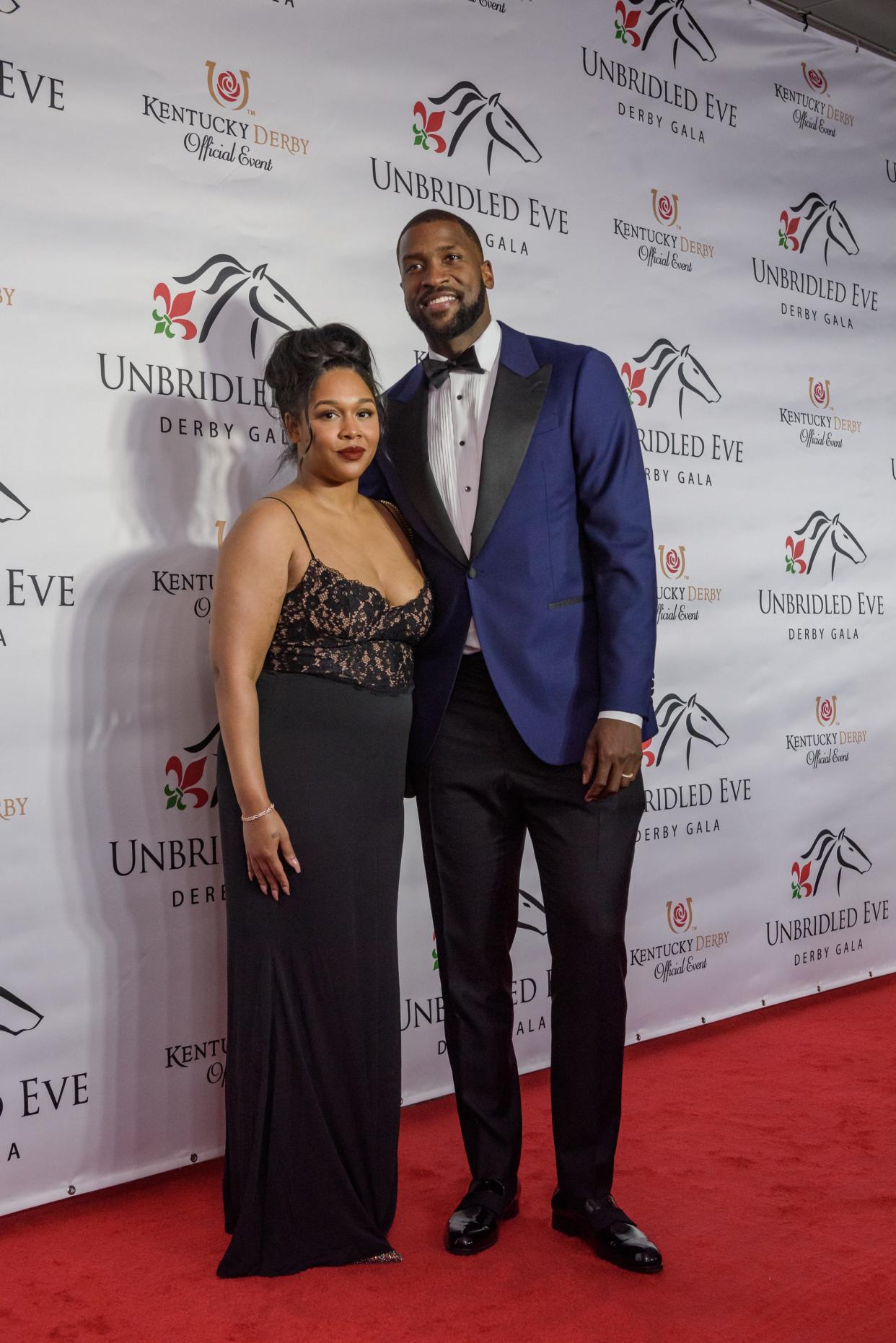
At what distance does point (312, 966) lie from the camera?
2199 millimetres

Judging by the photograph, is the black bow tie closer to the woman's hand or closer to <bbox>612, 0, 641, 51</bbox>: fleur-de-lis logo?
the woman's hand

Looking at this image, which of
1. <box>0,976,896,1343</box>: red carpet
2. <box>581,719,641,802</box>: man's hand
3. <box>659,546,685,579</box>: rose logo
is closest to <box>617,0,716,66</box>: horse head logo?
<box>659,546,685,579</box>: rose logo

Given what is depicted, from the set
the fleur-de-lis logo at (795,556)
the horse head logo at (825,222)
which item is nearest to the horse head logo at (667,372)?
the fleur-de-lis logo at (795,556)

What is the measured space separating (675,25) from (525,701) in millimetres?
2549

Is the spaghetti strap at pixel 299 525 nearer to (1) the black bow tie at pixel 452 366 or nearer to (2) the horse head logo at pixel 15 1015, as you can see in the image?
(1) the black bow tie at pixel 452 366

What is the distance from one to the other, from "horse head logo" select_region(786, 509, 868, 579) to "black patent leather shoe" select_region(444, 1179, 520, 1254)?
232 centimetres

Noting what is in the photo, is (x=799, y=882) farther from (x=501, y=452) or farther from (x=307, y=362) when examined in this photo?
(x=307, y=362)

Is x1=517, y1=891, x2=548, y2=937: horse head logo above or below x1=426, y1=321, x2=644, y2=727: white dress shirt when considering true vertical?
below

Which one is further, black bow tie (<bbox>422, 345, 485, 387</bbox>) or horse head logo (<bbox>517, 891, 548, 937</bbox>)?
horse head logo (<bbox>517, 891, 548, 937</bbox>)

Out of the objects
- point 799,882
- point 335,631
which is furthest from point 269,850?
point 799,882

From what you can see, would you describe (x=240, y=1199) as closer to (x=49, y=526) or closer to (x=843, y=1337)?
(x=843, y=1337)

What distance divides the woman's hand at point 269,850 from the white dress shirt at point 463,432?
0.48 meters

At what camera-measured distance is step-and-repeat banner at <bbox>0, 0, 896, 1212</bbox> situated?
2547 mm

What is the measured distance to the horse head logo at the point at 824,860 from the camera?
3.99 m
